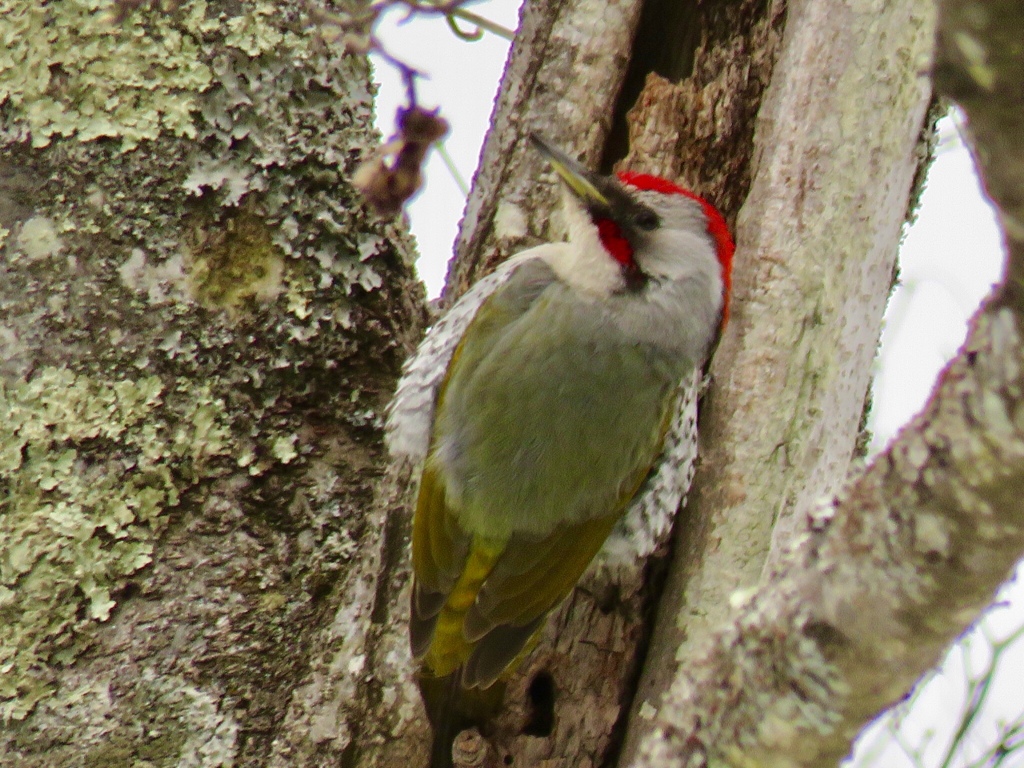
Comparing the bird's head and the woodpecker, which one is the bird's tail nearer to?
the woodpecker

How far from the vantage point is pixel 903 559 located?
1.27 meters

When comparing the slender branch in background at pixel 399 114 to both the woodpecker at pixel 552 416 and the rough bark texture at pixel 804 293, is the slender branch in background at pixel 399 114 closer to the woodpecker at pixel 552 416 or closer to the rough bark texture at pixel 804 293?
the woodpecker at pixel 552 416

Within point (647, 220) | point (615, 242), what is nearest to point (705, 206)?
point (647, 220)

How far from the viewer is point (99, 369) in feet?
8.08

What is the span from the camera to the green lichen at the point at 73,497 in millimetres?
2361

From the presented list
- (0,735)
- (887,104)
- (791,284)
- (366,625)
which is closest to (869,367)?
(791,284)

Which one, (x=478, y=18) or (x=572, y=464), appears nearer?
(x=478, y=18)

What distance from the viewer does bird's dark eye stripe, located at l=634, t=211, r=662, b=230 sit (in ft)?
9.37

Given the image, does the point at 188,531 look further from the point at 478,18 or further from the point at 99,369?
the point at 478,18

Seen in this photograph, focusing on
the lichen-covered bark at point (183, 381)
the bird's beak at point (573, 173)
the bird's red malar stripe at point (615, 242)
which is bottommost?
the lichen-covered bark at point (183, 381)

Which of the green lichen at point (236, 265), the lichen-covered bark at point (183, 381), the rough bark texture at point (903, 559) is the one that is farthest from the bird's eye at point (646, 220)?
the rough bark texture at point (903, 559)

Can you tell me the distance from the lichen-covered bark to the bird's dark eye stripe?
2.01ft

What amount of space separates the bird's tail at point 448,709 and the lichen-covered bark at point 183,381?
15 cm

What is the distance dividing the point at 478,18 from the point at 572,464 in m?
1.14
